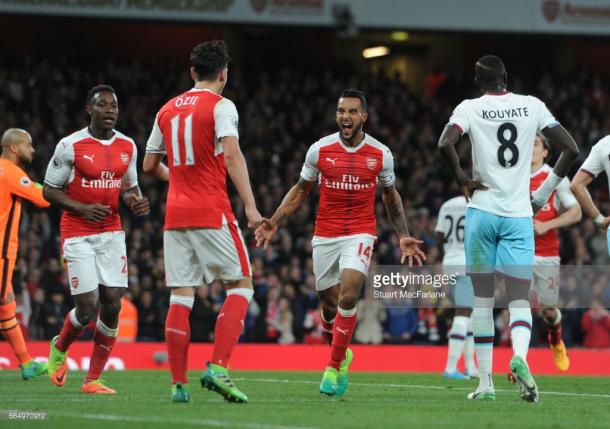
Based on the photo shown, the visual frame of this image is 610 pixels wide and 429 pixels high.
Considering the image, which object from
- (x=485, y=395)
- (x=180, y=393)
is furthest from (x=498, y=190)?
(x=180, y=393)

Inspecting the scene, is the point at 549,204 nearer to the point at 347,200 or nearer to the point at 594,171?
the point at 594,171

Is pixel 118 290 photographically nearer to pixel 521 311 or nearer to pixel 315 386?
pixel 315 386

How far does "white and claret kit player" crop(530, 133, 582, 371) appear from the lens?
14406mm

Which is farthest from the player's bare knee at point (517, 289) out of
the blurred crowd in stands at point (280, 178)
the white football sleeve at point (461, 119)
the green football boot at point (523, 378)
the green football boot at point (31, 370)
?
the blurred crowd in stands at point (280, 178)

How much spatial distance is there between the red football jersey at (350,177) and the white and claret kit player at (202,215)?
2.04 m

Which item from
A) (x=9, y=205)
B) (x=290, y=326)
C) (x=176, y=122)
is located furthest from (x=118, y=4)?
(x=176, y=122)

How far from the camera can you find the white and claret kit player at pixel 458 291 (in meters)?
14.8

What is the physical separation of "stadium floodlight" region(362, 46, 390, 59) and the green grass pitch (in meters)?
26.4

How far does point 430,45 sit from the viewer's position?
38.0 m

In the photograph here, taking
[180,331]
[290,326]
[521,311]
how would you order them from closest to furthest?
[180,331]
[521,311]
[290,326]

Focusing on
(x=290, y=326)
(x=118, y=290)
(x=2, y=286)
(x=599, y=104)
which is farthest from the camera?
(x=599, y=104)

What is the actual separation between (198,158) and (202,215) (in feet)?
1.38

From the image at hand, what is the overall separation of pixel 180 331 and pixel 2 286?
189 inches

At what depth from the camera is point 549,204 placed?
1473 centimetres
